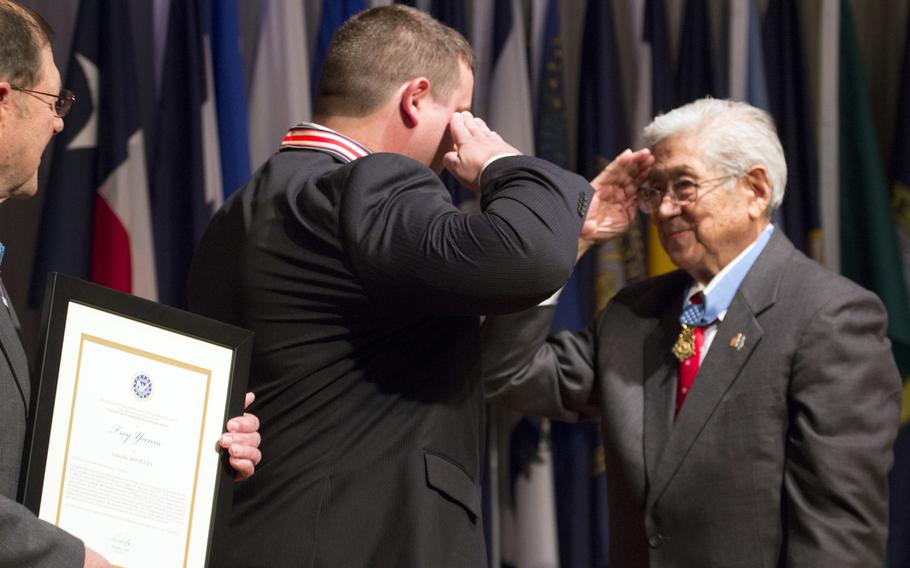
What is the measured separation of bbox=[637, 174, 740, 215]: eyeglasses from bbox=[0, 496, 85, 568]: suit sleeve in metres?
1.80

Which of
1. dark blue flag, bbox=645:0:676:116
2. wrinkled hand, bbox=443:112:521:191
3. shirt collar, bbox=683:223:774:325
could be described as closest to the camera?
wrinkled hand, bbox=443:112:521:191

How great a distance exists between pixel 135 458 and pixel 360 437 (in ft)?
1.54

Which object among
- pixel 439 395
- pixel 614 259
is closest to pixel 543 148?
pixel 614 259

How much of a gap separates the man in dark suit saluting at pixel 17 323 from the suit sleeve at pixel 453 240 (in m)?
0.31

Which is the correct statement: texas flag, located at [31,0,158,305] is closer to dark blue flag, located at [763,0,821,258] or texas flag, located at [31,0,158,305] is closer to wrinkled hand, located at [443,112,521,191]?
wrinkled hand, located at [443,112,521,191]

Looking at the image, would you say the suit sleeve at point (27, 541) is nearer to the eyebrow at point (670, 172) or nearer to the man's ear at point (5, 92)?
the man's ear at point (5, 92)

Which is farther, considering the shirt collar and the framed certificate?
the shirt collar

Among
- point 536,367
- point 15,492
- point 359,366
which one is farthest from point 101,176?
point 15,492

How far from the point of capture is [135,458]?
162 centimetres

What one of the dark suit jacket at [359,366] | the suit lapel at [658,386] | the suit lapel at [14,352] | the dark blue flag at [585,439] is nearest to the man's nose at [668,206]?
the suit lapel at [658,386]

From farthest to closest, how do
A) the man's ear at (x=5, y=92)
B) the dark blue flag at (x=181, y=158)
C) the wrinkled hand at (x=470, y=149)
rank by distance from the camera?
1. the dark blue flag at (x=181, y=158)
2. the wrinkled hand at (x=470, y=149)
3. the man's ear at (x=5, y=92)

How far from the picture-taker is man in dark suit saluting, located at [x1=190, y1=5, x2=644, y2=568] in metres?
1.87

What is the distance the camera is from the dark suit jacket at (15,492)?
1.41 metres

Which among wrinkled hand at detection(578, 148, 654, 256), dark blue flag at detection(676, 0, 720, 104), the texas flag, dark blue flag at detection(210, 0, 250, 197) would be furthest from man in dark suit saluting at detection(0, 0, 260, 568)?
dark blue flag at detection(676, 0, 720, 104)
